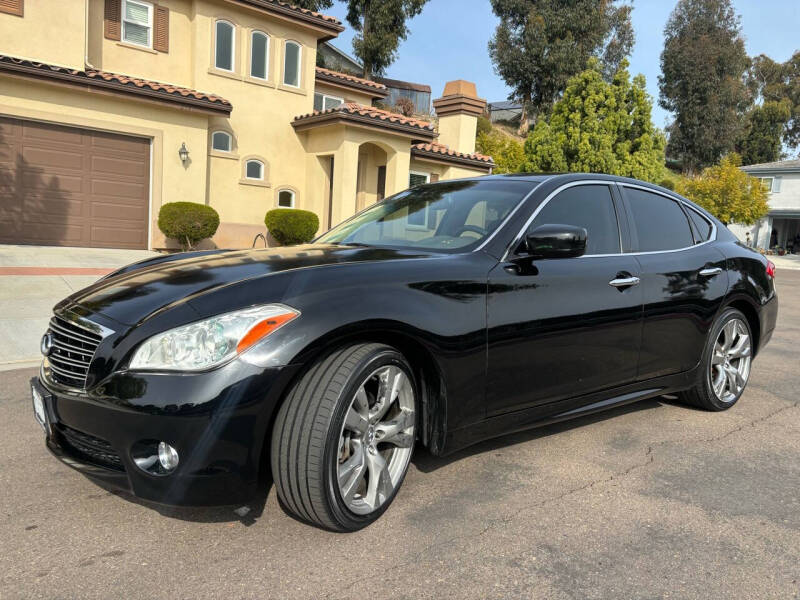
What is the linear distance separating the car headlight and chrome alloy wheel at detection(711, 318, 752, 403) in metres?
3.60

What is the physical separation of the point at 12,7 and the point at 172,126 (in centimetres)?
379

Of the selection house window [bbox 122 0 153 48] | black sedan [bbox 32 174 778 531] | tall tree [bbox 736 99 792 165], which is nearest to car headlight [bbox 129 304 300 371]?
black sedan [bbox 32 174 778 531]

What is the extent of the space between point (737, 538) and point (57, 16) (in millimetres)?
15940

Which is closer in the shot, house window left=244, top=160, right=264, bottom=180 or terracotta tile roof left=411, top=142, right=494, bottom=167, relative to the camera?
house window left=244, top=160, right=264, bottom=180

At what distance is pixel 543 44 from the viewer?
46250 millimetres

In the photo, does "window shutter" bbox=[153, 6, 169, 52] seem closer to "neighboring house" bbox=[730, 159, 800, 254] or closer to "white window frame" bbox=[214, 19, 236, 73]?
"white window frame" bbox=[214, 19, 236, 73]

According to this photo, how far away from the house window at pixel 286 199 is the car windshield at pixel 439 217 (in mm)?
14746

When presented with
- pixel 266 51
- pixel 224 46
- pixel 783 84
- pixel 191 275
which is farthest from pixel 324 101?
pixel 783 84

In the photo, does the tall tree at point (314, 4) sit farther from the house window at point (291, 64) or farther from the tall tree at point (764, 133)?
the tall tree at point (764, 133)

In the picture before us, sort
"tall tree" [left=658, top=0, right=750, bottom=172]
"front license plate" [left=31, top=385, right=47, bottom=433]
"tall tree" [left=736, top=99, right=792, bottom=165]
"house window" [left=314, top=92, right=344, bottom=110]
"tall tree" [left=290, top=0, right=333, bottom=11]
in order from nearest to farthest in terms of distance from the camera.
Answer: "front license plate" [left=31, top=385, right=47, bottom=433]
"house window" [left=314, top=92, right=344, bottom=110]
"tall tree" [left=290, top=0, right=333, bottom=11]
"tall tree" [left=658, top=0, right=750, bottom=172]
"tall tree" [left=736, top=99, right=792, bottom=165]

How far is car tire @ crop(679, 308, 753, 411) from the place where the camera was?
4.79 metres

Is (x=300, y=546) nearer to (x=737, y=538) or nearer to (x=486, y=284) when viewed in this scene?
(x=486, y=284)

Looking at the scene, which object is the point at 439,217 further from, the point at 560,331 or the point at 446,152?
the point at 446,152

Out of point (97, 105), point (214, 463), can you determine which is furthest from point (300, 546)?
point (97, 105)
